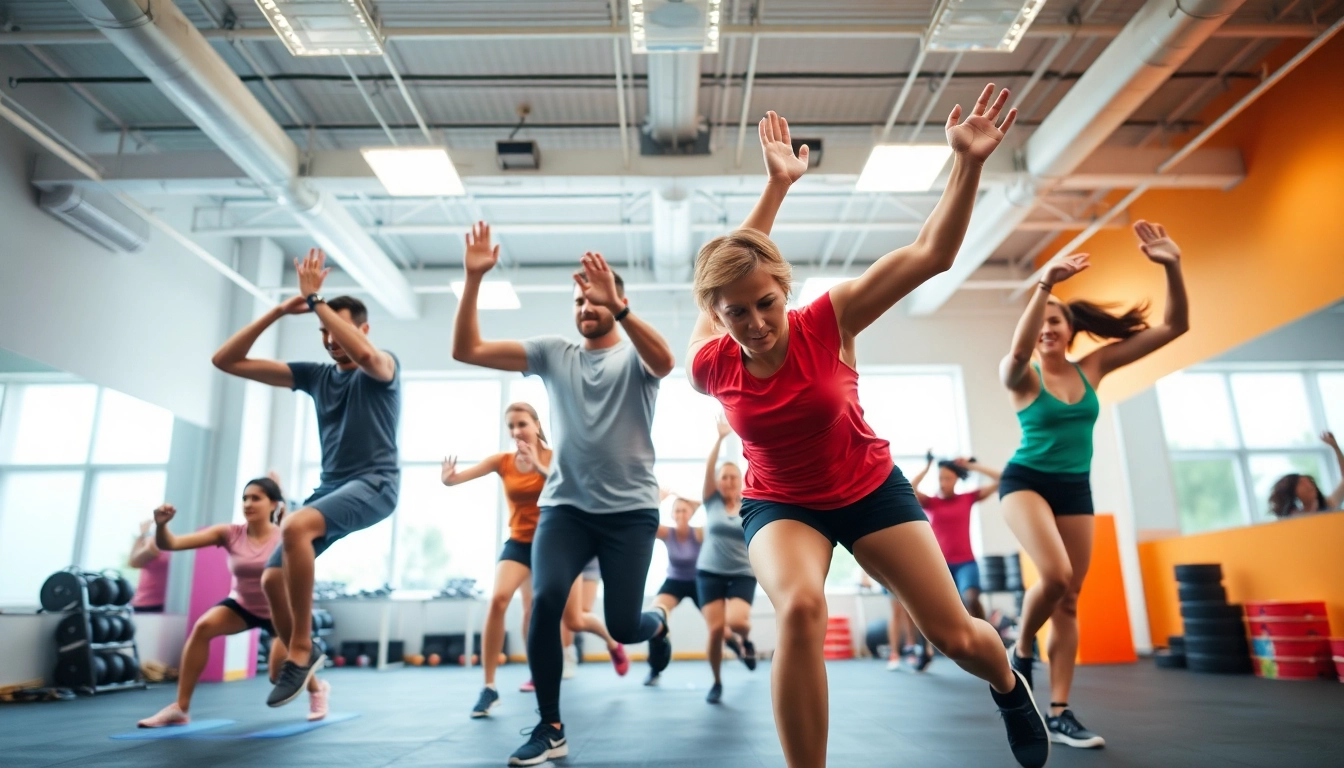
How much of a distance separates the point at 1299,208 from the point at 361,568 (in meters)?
10.2

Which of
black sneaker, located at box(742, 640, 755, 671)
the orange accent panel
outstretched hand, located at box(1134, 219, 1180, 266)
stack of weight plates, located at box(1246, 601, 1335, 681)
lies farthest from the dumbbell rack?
stack of weight plates, located at box(1246, 601, 1335, 681)

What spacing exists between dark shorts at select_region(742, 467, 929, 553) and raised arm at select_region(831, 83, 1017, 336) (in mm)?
408

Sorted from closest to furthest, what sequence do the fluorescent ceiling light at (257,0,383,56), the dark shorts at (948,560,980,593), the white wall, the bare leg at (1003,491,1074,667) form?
1. the bare leg at (1003,491,1074,667)
2. the fluorescent ceiling light at (257,0,383,56)
3. the dark shorts at (948,560,980,593)
4. the white wall

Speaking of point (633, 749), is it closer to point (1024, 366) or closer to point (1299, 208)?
point (1024, 366)

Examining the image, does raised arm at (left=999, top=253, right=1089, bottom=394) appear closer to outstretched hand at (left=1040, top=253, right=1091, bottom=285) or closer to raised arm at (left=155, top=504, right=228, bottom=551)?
outstretched hand at (left=1040, top=253, right=1091, bottom=285)

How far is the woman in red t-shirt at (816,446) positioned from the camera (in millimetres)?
1595

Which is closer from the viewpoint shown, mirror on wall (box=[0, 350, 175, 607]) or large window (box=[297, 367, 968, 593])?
mirror on wall (box=[0, 350, 175, 607])

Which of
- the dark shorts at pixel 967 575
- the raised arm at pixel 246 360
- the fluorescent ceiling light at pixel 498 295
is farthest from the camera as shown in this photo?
the fluorescent ceiling light at pixel 498 295

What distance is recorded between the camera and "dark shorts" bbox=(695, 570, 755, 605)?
4.94 m

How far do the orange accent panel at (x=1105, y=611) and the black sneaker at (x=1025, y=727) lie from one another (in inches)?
227

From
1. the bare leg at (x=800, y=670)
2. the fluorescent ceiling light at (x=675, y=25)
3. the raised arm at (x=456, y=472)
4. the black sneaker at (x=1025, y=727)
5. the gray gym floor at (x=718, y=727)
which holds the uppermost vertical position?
the fluorescent ceiling light at (x=675, y=25)

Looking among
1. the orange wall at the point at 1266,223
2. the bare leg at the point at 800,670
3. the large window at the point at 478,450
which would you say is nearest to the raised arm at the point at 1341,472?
the orange wall at the point at 1266,223

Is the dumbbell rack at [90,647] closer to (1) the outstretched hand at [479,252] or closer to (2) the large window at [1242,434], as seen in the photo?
(1) the outstretched hand at [479,252]

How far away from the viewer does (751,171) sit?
7117 mm
